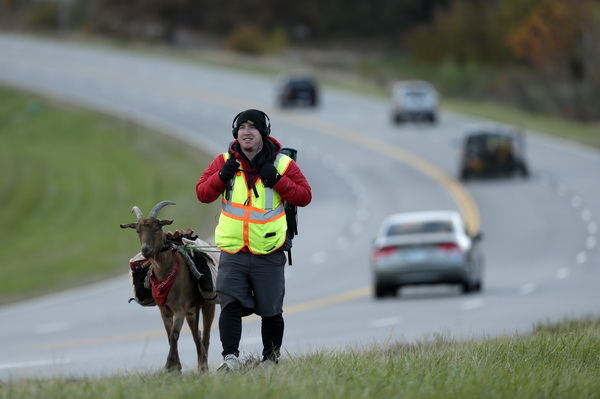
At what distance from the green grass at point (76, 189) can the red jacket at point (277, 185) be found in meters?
22.8

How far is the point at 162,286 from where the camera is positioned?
32.1ft

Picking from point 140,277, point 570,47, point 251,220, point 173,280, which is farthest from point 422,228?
point 570,47

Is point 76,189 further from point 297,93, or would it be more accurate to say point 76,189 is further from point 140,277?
point 140,277

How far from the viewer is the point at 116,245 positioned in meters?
42.8

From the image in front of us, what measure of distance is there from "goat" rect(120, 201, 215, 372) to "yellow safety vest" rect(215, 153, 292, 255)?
45cm

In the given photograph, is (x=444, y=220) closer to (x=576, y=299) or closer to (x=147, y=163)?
(x=576, y=299)

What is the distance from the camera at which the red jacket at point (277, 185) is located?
30.8 feet

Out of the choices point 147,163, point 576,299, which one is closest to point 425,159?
point 147,163

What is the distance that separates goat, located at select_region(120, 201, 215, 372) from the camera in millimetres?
9648

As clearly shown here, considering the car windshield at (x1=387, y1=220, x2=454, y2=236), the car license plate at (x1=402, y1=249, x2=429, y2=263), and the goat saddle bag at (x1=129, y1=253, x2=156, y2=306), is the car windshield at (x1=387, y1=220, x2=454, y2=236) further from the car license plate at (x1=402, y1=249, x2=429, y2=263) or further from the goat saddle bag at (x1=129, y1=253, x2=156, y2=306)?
the goat saddle bag at (x1=129, y1=253, x2=156, y2=306)

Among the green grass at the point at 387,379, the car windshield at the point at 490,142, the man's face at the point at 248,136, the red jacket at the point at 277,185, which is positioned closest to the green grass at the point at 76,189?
the car windshield at the point at 490,142

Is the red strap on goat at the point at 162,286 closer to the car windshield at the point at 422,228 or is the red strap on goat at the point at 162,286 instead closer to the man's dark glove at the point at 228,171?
the man's dark glove at the point at 228,171

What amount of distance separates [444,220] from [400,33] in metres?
99.9

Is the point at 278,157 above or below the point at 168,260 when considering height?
above
